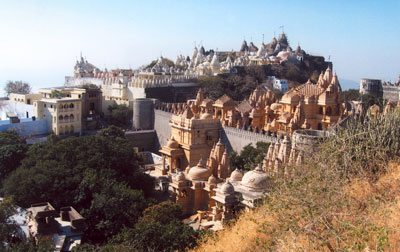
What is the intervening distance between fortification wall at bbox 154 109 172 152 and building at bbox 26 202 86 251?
17.5 metres

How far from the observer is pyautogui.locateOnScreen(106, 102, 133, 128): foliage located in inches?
1444

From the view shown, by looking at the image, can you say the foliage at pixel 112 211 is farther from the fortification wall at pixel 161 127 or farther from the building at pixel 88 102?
the building at pixel 88 102

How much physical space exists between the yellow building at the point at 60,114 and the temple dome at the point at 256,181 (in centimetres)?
2083

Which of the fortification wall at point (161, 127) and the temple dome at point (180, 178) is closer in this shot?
the temple dome at point (180, 178)

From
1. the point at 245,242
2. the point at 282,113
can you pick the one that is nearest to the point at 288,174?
the point at 245,242

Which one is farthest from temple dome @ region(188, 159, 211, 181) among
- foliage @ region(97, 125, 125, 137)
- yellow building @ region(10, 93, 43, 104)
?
yellow building @ region(10, 93, 43, 104)

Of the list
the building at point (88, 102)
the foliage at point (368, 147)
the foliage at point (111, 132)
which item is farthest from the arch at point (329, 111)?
the building at point (88, 102)

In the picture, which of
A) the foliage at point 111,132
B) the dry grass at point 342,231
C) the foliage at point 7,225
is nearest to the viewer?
the dry grass at point 342,231

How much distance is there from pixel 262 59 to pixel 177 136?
38674mm

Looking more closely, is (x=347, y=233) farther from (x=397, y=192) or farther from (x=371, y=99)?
(x=371, y=99)

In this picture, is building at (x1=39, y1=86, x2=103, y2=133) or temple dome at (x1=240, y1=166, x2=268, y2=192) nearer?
temple dome at (x1=240, y1=166, x2=268, y2=192)

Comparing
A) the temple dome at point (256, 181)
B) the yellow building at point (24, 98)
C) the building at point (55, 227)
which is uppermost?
the yellow building at point (24, 98)

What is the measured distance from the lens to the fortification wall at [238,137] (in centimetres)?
2339

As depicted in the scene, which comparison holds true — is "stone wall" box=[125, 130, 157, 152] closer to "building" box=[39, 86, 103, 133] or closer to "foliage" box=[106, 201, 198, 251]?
"building" box=[39, 86, 103, 133]
